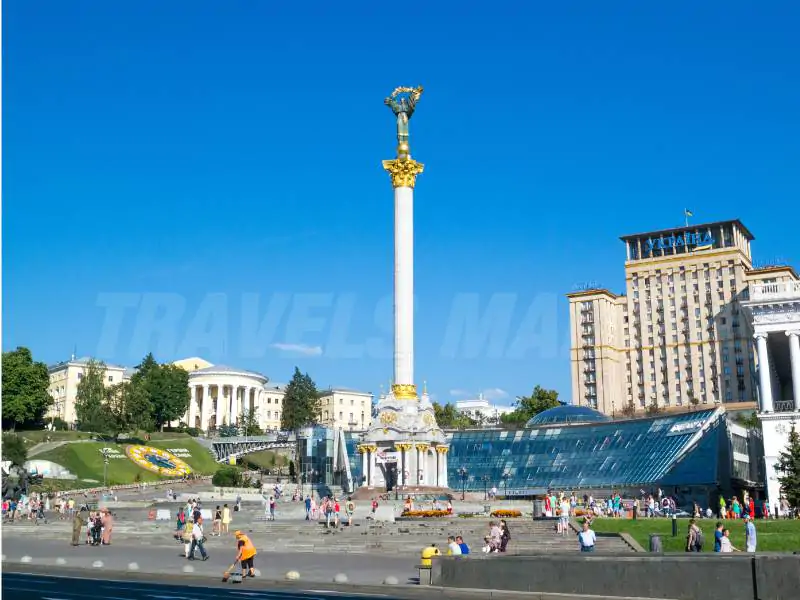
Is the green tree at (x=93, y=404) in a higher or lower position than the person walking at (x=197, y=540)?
higher

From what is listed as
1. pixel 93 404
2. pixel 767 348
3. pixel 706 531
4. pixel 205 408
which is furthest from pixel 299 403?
pixel 706 531

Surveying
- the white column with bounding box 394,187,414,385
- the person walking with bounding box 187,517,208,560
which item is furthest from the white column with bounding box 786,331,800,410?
the person walking with bounding box 187,517,208,560

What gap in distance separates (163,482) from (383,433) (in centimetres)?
3270

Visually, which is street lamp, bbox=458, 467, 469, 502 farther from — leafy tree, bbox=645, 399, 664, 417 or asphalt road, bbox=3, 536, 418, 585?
leafy tree, bbox=645, 399, 664, 417

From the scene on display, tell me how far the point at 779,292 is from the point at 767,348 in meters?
4.62

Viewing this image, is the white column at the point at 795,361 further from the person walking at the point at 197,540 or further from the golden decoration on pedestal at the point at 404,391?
the person walking at the point at 197,540

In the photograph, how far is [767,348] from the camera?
60.2 m

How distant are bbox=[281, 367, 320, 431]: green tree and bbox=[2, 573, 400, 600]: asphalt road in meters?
94.0

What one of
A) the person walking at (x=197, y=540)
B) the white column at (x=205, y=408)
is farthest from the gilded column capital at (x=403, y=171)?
the white column at (x=205, y=408)

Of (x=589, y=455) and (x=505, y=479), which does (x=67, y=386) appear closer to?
(x=505, y=479)

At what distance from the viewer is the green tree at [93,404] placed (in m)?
104

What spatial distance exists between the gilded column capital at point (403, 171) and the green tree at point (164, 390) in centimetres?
6135

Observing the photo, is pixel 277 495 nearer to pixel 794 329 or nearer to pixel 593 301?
pixel 794 329

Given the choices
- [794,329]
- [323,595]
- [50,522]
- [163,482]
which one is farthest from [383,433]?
[323,595]
